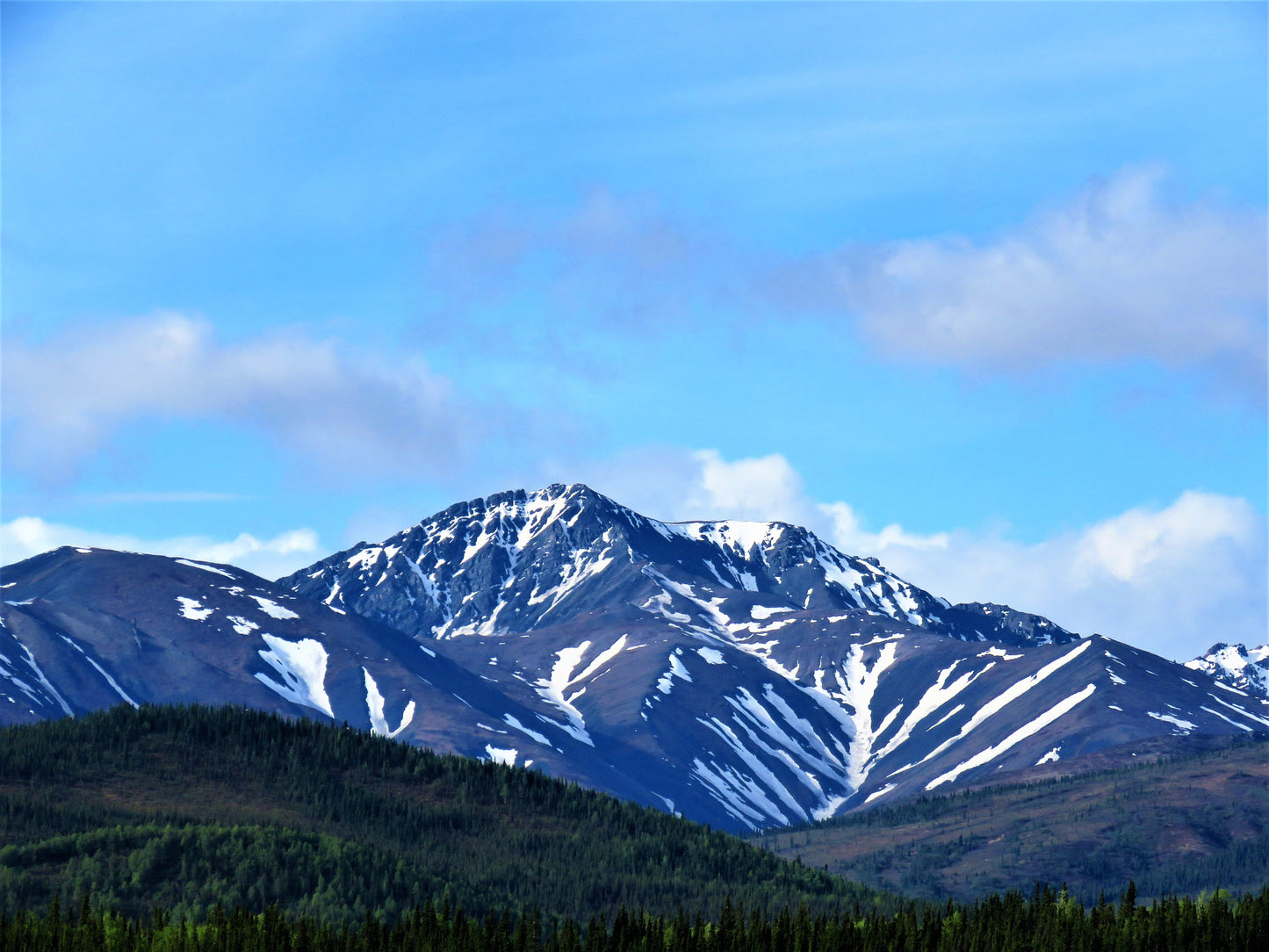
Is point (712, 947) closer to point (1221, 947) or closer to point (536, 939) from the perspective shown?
point (536, 939)

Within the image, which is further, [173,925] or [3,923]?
[173,925]

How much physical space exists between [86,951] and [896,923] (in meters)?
90.7

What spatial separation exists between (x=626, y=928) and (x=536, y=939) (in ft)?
32.8

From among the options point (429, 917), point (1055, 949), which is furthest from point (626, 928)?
point (1055, 949)

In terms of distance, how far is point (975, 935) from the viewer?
186500mm

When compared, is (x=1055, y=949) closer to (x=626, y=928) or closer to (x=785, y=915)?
(x=785, y=915)

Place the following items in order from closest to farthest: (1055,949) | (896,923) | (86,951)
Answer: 1. (86,951)
2. (1055,949)
3. (896,923)

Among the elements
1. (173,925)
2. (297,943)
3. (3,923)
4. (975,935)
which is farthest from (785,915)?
(3,923)

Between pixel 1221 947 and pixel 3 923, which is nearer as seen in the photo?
pixel 3 923

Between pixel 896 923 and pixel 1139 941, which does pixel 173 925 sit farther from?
pixel 1139 941

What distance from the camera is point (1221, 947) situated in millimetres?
190500

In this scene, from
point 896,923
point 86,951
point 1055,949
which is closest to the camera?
point 86,951

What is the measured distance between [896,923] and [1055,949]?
73.1 ft

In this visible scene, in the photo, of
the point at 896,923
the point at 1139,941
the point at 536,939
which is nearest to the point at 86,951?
the point at 536,939
